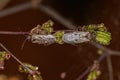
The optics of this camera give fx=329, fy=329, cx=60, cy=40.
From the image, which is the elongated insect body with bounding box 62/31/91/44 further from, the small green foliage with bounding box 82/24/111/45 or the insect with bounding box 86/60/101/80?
the insect with bounding box 86/60/101/80

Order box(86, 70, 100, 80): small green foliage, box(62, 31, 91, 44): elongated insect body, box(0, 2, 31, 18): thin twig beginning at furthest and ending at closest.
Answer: box(0, 2, 31, 18): thin twig → box(86, 70, 100, 80): small green foliage → box(62, 31, 91, 44): elongated insect body

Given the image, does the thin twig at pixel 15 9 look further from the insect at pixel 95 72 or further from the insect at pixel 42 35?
the insect at pixel 42 35

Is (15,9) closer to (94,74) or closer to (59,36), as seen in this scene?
(94,74)

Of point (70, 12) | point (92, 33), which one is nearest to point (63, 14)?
point (70, 12)

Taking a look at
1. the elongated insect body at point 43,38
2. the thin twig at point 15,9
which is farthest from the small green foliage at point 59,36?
the thin twig at point 15,9

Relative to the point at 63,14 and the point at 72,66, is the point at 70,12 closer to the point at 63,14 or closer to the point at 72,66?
the point at 63,14

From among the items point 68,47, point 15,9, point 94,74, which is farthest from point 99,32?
point 15,9

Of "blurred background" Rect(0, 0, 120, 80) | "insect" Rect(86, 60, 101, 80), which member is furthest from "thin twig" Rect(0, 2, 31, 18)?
"insect" Rect(86, 60, 101, 80)
